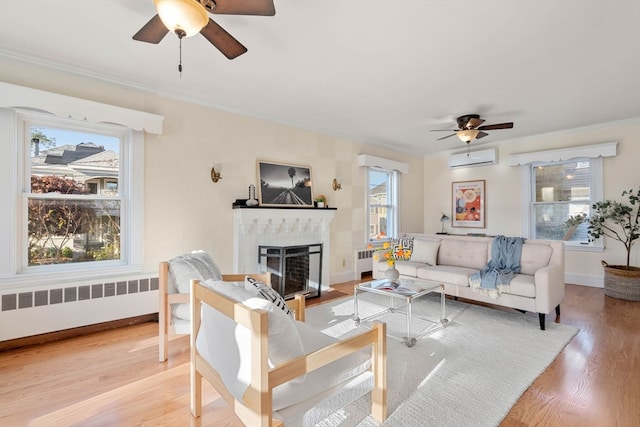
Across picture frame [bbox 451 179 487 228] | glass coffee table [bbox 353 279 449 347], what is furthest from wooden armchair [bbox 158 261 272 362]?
picture frame [bbox 451 179 487 228]

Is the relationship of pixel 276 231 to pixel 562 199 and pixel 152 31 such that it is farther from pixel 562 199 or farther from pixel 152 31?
pixel 562 199

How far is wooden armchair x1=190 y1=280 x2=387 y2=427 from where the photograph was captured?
1.22m

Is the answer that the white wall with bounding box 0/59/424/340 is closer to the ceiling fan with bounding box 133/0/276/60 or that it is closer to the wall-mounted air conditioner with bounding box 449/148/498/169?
the ceiling fan with bounding box 133/0/276/60

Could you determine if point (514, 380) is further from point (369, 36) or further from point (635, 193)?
point (635, 193)

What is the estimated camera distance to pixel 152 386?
2.11 meters

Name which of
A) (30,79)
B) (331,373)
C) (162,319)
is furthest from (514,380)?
(30,79)

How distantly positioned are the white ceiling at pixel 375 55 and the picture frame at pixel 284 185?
78 centimetres

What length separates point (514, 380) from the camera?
217 cm

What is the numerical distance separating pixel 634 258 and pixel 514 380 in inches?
158

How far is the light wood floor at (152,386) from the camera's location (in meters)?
Answer: 1.78

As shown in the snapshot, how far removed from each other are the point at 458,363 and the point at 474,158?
4665 mm

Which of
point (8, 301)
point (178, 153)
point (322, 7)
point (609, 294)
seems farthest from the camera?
point (609, 294)

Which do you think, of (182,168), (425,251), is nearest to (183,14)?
(182,168)

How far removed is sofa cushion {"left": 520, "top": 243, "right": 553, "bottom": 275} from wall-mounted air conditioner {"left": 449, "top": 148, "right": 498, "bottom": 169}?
8.55 feet
